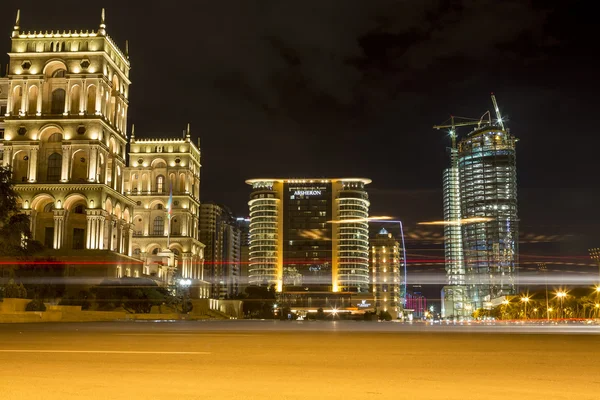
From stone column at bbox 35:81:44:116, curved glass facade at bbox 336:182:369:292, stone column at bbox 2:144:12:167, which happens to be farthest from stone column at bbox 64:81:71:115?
curved glass facade at bbox 336:182:369:292

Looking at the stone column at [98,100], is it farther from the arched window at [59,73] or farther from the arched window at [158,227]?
the arched window at [158,227]

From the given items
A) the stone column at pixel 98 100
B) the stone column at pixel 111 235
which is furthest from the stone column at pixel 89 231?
the stone column at pixel 98 100

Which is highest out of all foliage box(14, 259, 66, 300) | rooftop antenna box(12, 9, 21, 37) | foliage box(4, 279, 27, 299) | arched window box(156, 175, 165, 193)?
A: rooftop antenna box(12, 9, 21, 37)

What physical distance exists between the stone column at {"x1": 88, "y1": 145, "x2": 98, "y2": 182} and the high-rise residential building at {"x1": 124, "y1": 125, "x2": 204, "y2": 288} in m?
26.2

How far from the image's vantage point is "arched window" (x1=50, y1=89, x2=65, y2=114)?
74.2m

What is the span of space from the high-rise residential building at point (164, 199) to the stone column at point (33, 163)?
2763 centimetres

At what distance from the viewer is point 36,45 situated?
74688mm

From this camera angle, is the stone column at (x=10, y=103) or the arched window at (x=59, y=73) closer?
the stone column at (x=10, y=103)

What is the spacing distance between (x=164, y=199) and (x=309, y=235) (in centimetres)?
8625

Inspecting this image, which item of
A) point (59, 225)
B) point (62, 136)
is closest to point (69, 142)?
point (62, 136)

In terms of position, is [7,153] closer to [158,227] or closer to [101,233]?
[101,233]

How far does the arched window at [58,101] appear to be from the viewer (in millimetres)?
74250

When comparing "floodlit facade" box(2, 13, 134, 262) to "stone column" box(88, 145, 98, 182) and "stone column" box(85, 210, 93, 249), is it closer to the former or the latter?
"stone column" box(88, 145, 98, 182)

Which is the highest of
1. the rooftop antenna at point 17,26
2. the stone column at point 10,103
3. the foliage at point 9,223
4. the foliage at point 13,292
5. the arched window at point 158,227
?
the rooftop antenna at point 17,26
